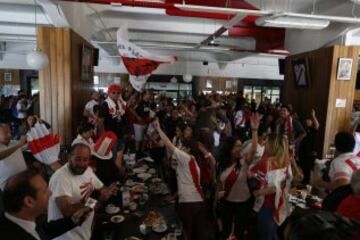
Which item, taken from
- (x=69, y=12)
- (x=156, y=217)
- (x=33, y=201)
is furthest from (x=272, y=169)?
(x=69, y=12)

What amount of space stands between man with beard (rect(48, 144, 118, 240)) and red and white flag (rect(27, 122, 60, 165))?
1.02m

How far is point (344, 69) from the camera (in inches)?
223

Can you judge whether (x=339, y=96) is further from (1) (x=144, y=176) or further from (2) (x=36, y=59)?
(2) (x=36, y=59)

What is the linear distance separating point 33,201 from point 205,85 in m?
12.4

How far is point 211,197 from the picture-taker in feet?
10.5

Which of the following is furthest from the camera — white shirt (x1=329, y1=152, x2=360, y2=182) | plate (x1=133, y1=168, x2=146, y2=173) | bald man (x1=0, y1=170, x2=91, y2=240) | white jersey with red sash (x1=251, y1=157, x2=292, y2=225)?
plate (x1=133, y1=168, x2=146, y2=173)

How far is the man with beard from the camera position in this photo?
7.07 ft

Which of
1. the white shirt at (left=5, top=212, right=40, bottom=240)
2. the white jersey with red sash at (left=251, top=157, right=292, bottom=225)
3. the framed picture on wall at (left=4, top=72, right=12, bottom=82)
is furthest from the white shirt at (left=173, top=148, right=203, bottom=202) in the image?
the framed picture on wall at (left=4, top=72, right=12, bottom=82)

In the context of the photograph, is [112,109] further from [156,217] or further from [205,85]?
[205,85]

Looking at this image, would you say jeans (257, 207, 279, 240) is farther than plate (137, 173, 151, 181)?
No

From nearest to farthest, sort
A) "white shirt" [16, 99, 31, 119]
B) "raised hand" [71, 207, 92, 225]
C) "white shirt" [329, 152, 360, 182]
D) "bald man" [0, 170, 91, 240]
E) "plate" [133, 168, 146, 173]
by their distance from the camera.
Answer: "bald man" [0, 170, 91, 240], "raised hand" [71, 207, 92, 225], "white shirt" [329, 152, 360, 182], "plate" [133, 168, 146, 173], "white shirt" [16, 99, 31, 119]

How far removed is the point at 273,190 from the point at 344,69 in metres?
4.40

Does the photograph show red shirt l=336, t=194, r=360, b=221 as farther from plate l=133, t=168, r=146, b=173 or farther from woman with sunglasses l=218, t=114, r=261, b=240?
plate l=133, t=168, r=146, b=173

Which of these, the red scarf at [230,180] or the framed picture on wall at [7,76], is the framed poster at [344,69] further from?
the framed picture on wall at [7,76]
